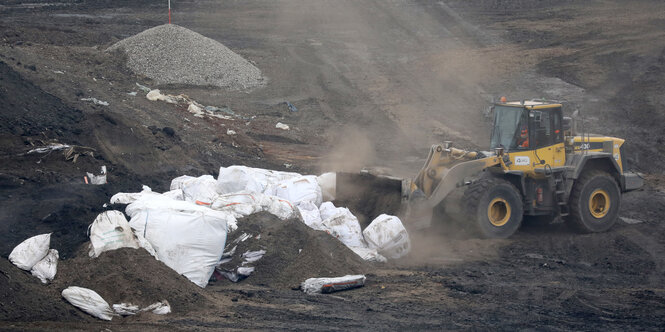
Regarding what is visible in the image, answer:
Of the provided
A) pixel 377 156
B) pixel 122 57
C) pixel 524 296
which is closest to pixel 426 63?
pixel 377 156

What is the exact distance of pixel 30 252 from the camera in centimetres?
801

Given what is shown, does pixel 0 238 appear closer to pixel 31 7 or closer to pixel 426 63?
pixel 426 63

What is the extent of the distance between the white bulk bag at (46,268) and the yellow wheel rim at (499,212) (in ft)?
21.7

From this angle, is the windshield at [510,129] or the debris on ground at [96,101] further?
the debris on ground at [96,101]

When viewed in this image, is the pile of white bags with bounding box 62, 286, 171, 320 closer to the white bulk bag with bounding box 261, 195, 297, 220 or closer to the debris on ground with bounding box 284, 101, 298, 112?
the white bulk bag with bounding box 261, 195, 297, 220

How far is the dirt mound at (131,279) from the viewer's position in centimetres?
750

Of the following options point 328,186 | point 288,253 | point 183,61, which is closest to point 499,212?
point 328,186

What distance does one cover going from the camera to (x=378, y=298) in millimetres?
8391

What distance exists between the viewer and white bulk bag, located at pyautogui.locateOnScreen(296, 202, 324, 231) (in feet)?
35.3

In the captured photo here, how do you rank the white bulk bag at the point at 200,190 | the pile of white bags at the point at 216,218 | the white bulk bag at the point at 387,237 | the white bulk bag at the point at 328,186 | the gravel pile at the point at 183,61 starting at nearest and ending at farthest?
the pile of white bags at the point at 216,218 < the white bulk bag at the point at 387,237 < the white bulk bag at the point at 200,190 < the white bulk bag at the point at 328,186 < the gravel pile at the point at 183,61

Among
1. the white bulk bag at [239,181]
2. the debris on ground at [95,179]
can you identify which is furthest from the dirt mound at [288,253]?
the debris on ground at [95,179]

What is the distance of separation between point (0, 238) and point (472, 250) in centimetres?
674

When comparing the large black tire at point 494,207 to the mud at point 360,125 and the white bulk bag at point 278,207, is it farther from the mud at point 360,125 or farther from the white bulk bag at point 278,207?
the white bulk bag at point 278,207

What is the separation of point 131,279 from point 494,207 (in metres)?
6.23
